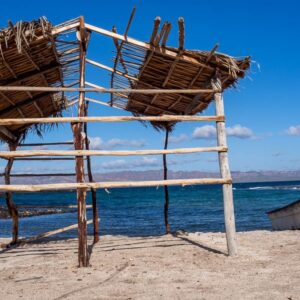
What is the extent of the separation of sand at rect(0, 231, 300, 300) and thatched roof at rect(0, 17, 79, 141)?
9.63ft

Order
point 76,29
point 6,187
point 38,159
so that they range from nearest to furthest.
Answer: point 6,187 < point 76,29 < point 38,159

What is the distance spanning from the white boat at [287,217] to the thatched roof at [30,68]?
6905 millimetres

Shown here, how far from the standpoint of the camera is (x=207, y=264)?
248 inches

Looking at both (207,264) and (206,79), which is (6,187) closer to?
(207,264)

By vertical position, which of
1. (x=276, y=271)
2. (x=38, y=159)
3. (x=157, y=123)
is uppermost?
(x=157, y=123)

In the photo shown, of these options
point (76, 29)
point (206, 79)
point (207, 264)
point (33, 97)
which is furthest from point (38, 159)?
point (207, 264)

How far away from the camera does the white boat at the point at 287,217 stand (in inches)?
452

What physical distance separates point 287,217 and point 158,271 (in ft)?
24.0

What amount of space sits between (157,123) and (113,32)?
3786 mm

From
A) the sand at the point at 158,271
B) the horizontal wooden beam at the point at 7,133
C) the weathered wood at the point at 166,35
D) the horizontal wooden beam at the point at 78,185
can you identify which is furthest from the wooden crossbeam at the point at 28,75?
the sand at the point at 158,271

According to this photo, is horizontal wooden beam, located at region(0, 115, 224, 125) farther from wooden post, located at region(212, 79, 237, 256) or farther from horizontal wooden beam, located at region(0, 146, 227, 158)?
horizontal wooden beam, located at region(0, 146, 227, 158)

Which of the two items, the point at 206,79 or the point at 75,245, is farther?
the point at 75,245

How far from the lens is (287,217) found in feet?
39.6

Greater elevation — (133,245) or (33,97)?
(33,97)
